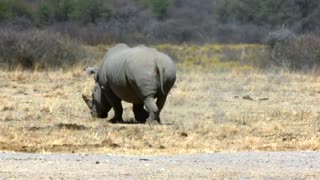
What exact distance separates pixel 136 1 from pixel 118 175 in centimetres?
7348

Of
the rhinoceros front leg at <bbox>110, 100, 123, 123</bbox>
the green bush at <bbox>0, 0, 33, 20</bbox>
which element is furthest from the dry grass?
the green bush at <bbox>0, 0, 33, 20</bbox>

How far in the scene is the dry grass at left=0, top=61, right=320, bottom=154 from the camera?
45.8 ft

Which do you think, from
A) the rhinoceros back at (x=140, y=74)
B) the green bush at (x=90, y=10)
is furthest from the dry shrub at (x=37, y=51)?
the green bush at (x=90, y=10)

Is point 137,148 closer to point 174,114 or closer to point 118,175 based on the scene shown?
point 118,175

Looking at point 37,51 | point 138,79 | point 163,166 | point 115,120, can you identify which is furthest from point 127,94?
point 37,51

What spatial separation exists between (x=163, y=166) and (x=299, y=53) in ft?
87.0

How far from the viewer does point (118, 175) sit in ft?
Result: 33.0

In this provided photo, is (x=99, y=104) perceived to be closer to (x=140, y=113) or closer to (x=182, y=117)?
(x=140, y=113)

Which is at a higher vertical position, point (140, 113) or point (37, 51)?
point (140, 113)

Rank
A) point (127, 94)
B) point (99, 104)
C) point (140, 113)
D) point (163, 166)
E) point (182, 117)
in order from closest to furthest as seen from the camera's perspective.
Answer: point (163, 166) < point (127, 94) < point (140, 113) < point (99, 104) < point (182, 117)

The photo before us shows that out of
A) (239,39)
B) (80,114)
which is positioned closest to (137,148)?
(80,114)

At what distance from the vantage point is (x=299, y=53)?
36531mm

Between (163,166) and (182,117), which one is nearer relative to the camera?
(163,166)

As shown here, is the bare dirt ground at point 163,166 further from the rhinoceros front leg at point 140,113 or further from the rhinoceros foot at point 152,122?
the rhinoceros front leg at point 140,113
